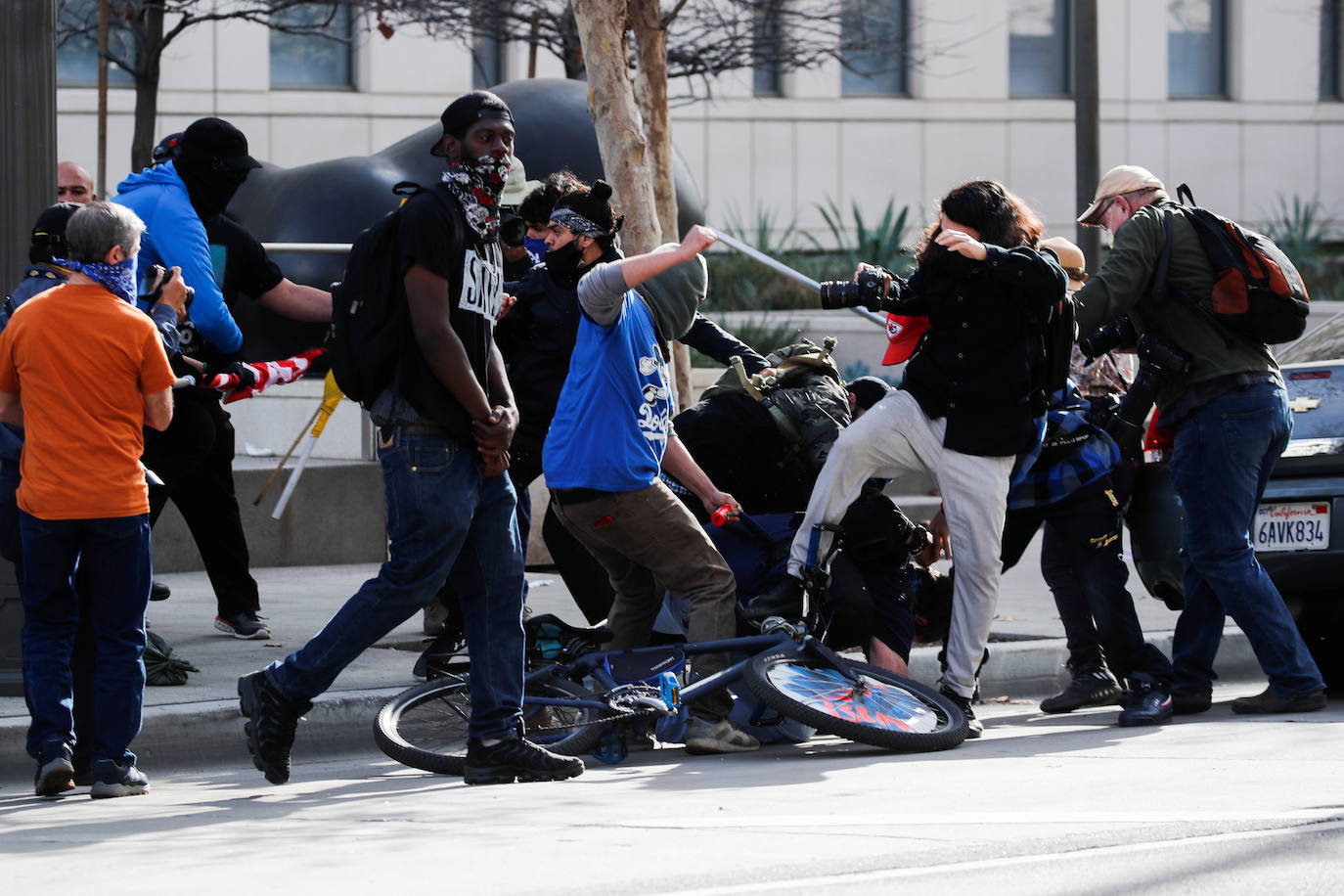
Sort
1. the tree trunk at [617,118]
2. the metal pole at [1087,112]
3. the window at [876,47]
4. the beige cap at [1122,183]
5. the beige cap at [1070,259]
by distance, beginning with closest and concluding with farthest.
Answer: the beige cap at [1122,183] → the beige cap at [1070,259] → the tree trunk at [617,118] → the metal pole at [1087,112] → the window at [876,47]

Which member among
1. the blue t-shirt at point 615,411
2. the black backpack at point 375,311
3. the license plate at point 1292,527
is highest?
the black backpack at point 375,311

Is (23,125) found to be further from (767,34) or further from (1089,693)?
(767,34)

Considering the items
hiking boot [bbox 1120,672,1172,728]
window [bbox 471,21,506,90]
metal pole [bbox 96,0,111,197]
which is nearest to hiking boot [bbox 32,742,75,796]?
hiking boot [bbox 1120,672,1172,728]

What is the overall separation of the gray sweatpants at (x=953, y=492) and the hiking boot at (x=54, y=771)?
2.33 metres

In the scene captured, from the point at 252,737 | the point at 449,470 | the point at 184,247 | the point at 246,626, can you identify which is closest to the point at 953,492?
the point at 449,470

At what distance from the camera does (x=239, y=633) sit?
8.56 m

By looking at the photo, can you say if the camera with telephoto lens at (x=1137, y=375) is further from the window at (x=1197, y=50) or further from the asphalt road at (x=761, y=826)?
the window at (x=1197, y=50)

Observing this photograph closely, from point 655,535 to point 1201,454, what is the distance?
1950 mm

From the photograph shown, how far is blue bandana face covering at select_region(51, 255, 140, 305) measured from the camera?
18.9 ft

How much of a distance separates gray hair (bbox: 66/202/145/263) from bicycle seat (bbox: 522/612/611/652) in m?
1.96

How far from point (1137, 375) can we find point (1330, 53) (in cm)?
1990

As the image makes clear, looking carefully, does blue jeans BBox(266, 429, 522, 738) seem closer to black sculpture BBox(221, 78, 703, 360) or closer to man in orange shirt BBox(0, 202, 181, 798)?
man in orange shirt BBox(0, 202, 181, 798)

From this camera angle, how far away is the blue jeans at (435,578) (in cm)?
569

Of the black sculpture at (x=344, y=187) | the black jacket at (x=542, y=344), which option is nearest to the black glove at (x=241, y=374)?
the black jacket at (x=542, y=344)
